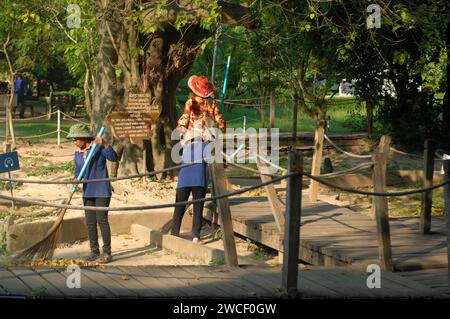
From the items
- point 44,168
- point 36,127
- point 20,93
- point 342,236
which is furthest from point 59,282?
point 20,93

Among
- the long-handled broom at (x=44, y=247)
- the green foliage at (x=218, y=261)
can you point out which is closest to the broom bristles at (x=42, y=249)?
the long-handled broom at (x=44, y=247)

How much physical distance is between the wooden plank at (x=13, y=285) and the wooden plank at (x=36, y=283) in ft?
0.13

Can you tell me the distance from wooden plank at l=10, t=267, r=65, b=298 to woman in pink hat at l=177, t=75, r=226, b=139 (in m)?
3.91

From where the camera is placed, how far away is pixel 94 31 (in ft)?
60.0

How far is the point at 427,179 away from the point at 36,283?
4413mm

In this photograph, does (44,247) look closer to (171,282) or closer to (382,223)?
(171,282)

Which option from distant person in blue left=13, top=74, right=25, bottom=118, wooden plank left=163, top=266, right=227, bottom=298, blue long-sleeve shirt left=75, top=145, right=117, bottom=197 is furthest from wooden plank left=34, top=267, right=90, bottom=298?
distant person in blue left=13, top=74, right=25, bottom=118

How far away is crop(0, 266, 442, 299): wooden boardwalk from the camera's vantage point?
7387 millimetres

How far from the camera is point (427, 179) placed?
33.1ft

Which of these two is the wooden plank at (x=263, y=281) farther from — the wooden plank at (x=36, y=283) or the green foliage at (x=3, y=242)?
the green foliage at (x=3, y=242)

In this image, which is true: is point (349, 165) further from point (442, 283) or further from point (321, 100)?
point (442, 283)

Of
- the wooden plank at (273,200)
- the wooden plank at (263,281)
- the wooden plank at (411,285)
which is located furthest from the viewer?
the wooden plank at (273,200)

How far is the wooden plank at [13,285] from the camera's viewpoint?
7.35 m

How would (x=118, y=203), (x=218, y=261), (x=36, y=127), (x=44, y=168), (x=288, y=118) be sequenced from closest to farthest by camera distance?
(x=218, y=261), (x=118, y=203), (x=44, y=168), (x=36, y=127), (x=288, y=118)
